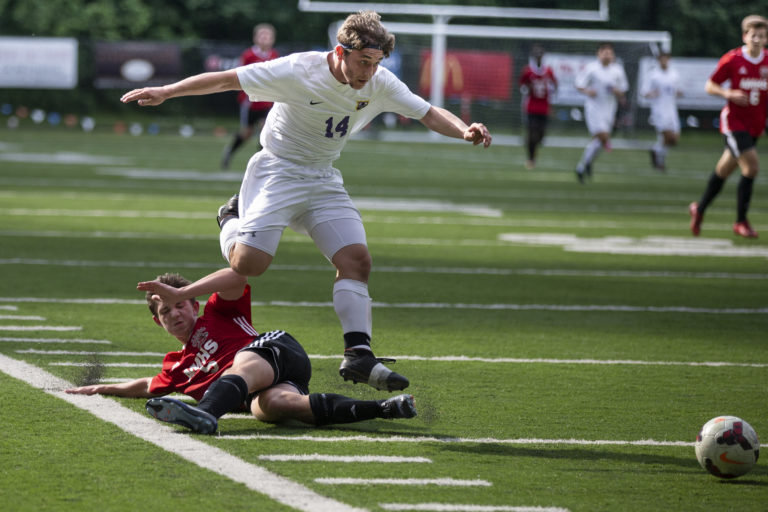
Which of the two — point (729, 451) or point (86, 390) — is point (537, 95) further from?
point (729, 451)

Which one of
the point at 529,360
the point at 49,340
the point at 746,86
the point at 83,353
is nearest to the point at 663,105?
the point at 746,86

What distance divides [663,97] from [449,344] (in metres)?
20.7

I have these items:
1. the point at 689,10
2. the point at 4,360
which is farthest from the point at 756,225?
the point at 689,10

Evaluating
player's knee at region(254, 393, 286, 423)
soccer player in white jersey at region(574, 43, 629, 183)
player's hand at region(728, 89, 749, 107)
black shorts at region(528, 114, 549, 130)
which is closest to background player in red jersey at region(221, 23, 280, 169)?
black shorts at region(528, 114, 549, 130)

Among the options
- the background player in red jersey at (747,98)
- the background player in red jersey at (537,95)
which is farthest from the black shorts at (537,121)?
the background player in red jersey at (747,98)

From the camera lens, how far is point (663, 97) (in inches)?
1070

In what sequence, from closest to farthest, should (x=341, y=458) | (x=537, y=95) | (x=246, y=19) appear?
1. (x=341, y=458)
2. (x=537, y=95)
3. (x=246, y=19)

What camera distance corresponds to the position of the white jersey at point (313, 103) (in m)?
6.03

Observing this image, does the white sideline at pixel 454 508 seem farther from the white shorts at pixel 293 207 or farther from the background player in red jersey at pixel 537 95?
the background player in red jersey at pixel 537 95

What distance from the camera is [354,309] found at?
6.03 m

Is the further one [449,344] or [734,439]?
[449,344]

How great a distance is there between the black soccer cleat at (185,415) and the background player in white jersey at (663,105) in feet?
72.9

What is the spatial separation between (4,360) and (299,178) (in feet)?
6.28

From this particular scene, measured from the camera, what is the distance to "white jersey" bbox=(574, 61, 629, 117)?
24094mm
